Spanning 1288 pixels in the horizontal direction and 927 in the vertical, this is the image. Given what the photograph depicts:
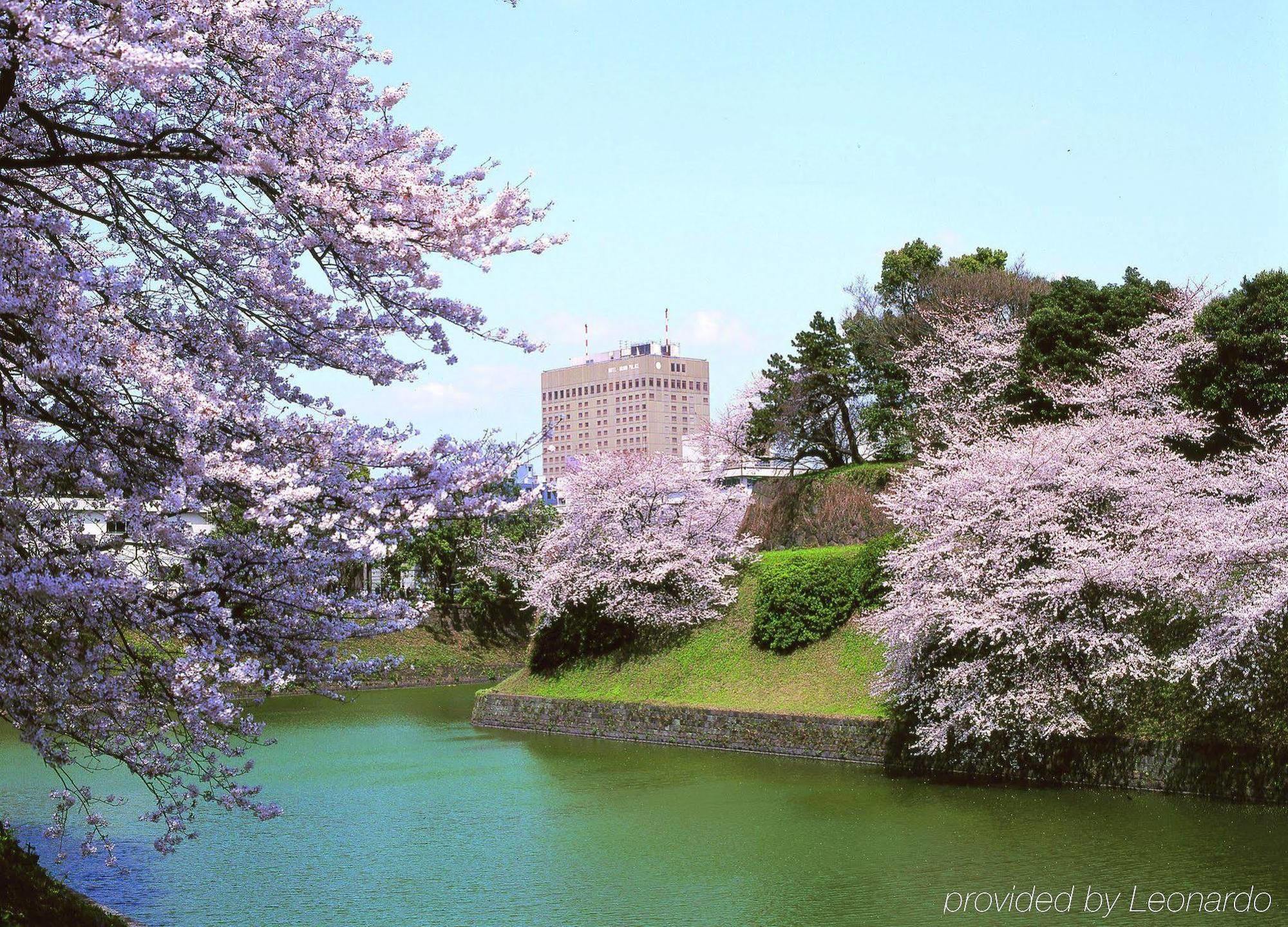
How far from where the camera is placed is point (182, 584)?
760 centimetres

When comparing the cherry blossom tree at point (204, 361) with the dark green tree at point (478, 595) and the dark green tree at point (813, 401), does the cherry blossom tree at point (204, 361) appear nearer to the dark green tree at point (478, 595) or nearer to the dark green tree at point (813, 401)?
the dark green tree at point (813, 401)

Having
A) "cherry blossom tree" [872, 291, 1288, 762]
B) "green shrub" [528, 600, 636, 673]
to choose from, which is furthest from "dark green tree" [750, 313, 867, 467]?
"cherry blossom tree" [872, 291, 1288, 762]

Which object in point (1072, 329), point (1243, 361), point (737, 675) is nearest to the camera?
point (1243, 361)

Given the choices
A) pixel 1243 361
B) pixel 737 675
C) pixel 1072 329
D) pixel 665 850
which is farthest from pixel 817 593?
pixel 665 850

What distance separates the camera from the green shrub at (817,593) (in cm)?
2489

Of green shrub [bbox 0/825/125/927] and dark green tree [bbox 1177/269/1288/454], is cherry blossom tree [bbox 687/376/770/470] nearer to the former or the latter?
dark green tree [bbox 1177/269/1288/454]

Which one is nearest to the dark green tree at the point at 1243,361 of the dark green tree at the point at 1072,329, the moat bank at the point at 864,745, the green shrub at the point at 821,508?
the dark green tree at the point at 1072,329

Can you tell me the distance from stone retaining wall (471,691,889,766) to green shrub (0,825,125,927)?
530 inches

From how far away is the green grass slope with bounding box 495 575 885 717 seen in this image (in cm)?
2320

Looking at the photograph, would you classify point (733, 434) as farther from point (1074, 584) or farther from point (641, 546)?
point (1074, 584)

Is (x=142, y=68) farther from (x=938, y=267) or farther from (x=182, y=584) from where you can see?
(x=938, y=267)

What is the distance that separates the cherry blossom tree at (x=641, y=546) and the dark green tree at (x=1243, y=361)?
1069 centimetres

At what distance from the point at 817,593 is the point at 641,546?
4.90 meters

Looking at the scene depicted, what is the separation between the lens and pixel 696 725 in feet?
79.4
